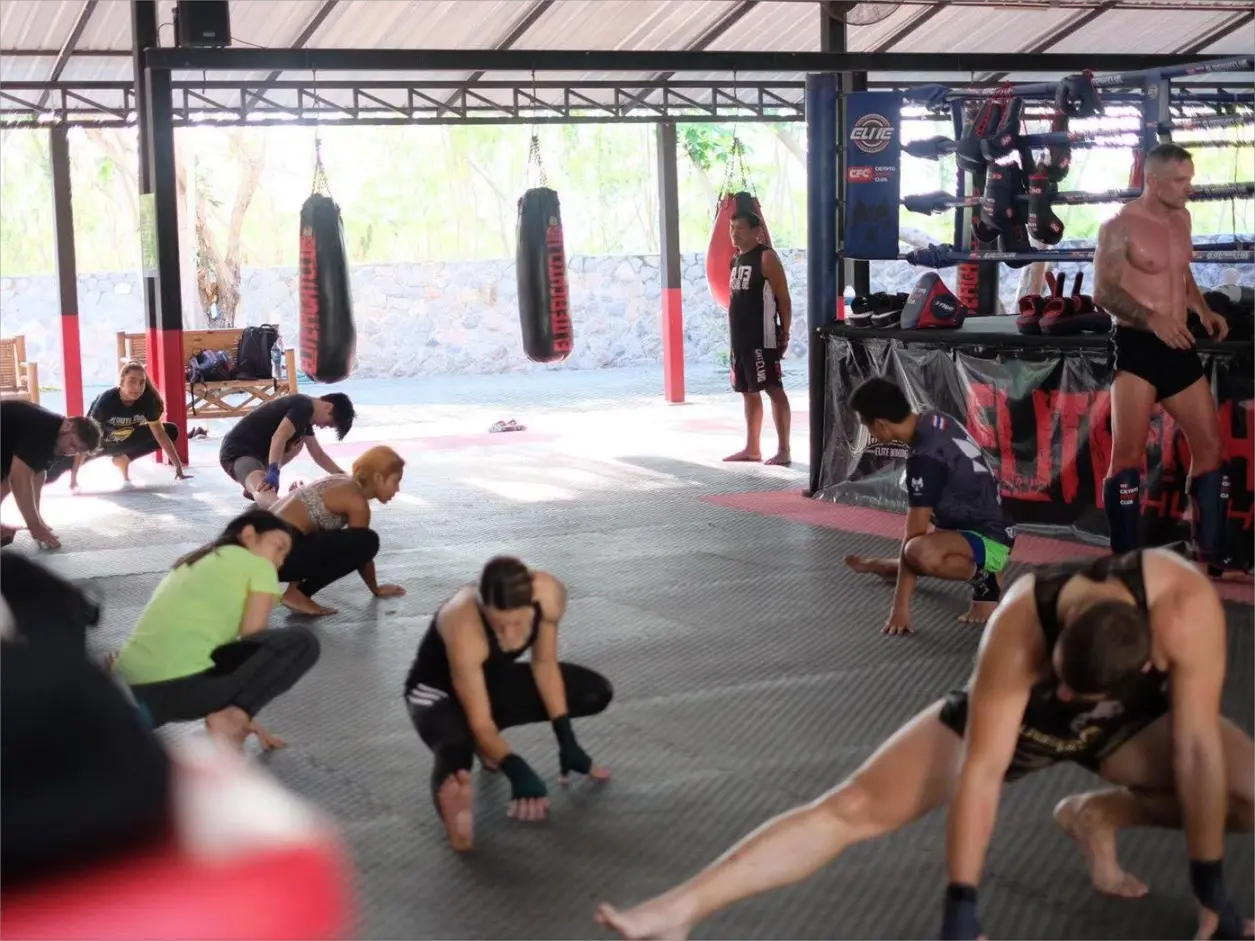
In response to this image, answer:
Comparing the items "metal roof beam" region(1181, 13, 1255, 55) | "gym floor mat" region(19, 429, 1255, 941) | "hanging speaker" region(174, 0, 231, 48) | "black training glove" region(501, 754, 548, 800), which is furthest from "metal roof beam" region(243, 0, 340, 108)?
"black training glove" region(501, 754, 548, 800)

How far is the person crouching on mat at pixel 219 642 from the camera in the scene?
3730 mm

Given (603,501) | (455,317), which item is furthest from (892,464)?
(455,317)

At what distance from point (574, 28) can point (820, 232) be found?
4.61 m

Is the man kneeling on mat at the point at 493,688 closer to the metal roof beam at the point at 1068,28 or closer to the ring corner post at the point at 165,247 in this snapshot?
the ring corner post at the point at 165,247

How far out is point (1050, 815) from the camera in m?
3.49

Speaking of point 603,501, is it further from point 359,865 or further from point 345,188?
point 345,188

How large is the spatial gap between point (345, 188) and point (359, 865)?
24032 millimetres

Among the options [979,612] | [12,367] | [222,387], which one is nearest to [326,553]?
[979,612]

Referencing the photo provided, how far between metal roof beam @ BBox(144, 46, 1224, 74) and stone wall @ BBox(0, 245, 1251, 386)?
1119 centimetres

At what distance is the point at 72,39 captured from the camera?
1151 centimetres

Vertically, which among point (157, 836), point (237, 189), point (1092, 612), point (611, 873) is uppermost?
point (237, 189)

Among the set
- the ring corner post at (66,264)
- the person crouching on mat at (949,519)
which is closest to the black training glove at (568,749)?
the person crouching on mat at (949,519)

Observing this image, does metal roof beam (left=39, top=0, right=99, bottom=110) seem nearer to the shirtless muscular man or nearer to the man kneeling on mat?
the shirtless muscular man

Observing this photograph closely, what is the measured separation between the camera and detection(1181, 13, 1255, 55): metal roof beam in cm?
1386
